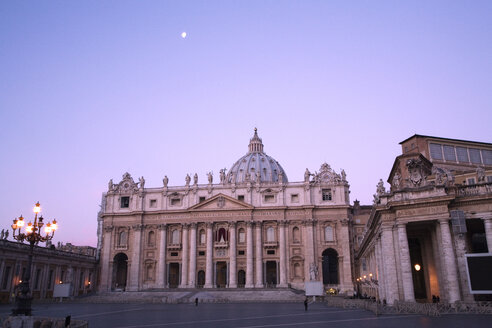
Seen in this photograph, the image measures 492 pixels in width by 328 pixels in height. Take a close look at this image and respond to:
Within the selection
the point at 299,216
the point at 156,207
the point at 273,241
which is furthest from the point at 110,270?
the point at 299,216

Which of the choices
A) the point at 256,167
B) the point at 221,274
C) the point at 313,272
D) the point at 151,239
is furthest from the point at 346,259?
the point at 256,167

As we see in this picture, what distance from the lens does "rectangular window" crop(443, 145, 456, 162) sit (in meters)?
43.5

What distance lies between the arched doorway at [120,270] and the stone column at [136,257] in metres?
4.19

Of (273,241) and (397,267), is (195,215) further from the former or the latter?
(397,267)

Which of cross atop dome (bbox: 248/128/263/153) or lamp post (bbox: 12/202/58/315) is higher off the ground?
cross atop dome (bbox: 248/128/263/153)

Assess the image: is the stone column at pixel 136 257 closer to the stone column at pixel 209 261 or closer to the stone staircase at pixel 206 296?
the stone staircase at pixel 206 296

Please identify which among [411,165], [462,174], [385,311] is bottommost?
[385,311]

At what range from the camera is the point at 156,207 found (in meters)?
71.4

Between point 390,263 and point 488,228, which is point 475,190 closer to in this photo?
point 488,228

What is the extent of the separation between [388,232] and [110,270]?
180ft

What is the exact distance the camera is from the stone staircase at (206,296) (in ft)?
163

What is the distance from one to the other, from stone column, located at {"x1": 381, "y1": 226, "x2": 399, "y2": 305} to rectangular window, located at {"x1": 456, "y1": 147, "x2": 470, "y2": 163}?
22416 mm

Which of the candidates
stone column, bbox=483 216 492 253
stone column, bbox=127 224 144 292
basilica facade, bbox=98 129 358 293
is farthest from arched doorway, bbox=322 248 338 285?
stone column, bbox=483 216 492 253

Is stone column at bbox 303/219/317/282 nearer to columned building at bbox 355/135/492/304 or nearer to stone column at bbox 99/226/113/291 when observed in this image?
stone column at bbox 99/226/113/291
